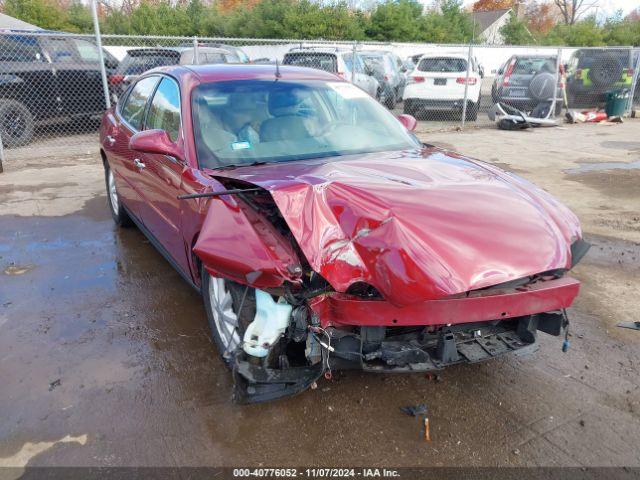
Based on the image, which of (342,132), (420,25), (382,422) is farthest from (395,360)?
(420,25)

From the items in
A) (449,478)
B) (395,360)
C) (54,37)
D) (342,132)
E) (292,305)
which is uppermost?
(54,37)

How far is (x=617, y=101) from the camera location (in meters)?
14.5

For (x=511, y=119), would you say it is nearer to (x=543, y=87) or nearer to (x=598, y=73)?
(x=543, y=87)

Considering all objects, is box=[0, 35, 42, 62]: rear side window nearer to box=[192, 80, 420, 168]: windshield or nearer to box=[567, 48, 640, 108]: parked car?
box=[192, 80, 420, 168]: windshield

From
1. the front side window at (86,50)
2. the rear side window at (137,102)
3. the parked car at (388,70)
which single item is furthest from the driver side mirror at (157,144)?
the parked car at (388,70)

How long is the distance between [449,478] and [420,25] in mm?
A: 39499

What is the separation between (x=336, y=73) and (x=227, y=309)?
17.6ft

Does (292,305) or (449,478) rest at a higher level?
(292,305)

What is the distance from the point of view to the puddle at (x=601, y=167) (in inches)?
333

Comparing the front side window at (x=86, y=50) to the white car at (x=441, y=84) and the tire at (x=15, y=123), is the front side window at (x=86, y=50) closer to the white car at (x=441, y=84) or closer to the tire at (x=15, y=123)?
the tire at (x=15, y=123)

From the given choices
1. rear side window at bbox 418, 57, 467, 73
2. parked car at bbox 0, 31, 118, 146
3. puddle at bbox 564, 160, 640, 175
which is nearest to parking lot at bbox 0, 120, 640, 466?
puddle at bbox 564, 160, 640, 175

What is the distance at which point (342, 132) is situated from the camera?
3668 mm

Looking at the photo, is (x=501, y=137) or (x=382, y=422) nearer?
(x=382, y=422)

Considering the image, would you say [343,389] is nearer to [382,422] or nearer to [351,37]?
[382,422]
